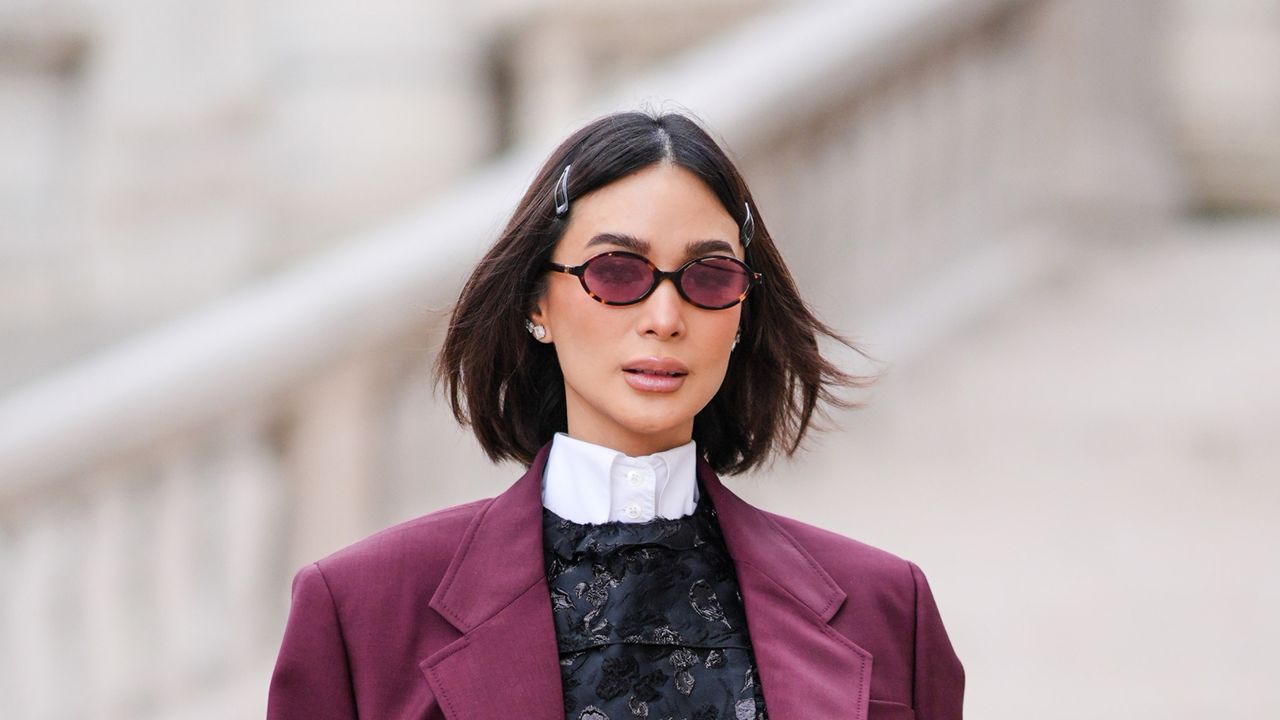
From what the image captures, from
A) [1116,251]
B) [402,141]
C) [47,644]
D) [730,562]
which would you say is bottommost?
[47,644]

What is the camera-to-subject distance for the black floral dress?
251cm

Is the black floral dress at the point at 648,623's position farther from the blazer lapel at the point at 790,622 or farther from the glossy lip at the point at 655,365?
the glossy lip at the point at 655,365

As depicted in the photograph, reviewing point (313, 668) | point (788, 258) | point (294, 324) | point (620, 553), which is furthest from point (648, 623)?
point (788, 258)

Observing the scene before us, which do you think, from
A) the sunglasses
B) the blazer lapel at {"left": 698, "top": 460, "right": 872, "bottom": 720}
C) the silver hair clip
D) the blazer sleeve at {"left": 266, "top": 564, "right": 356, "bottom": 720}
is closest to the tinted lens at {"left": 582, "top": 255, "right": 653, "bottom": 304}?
the sunglasses

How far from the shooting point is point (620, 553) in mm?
2619

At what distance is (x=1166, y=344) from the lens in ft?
20.2

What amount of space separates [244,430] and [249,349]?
0.22m

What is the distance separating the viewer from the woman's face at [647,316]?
254 cm

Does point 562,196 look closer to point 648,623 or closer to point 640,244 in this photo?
point 640,244

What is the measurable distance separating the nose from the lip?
35mm

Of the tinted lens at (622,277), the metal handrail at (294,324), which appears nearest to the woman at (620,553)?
the tinted lens at (622,277)

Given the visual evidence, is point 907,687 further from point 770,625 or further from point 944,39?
point 944,39

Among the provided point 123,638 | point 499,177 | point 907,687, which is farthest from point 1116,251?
point 907,687

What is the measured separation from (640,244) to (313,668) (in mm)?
707
